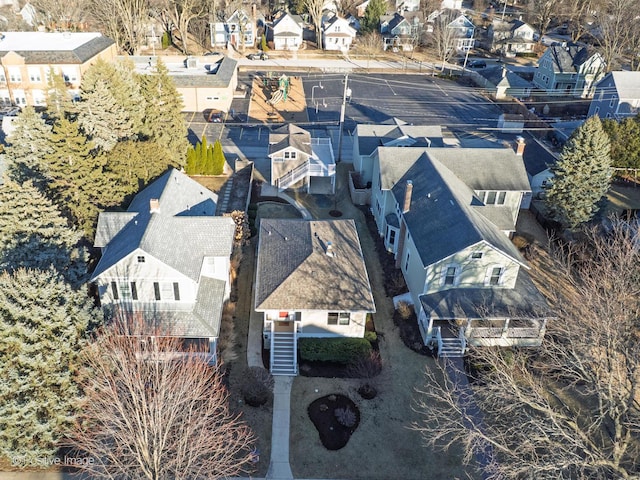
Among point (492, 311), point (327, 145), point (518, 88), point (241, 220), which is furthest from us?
point (518, 88)

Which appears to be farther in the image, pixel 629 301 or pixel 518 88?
pixel 518 88

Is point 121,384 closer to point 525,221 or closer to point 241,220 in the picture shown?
point 241,220

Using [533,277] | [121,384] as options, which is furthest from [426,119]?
[121,384]

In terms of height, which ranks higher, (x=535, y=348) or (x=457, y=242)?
(x=457, y=242)

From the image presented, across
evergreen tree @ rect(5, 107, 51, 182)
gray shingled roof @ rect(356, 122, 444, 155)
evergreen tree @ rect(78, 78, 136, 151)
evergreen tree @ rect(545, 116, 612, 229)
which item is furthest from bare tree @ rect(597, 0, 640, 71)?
evergreen tree @ rect(5, 107, 51, 182)

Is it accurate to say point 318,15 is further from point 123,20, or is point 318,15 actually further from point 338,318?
point 338,318

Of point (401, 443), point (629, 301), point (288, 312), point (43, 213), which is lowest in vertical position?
point (401, 443)

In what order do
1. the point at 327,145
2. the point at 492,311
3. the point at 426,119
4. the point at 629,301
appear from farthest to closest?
the point at 426,119
the point at 327,145
the point at 492,311
the point at 629,301
